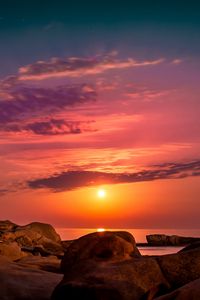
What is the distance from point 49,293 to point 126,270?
2.63 metres

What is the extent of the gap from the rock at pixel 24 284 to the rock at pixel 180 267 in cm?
343

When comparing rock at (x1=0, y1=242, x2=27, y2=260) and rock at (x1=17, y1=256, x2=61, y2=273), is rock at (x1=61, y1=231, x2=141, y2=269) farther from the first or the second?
rock at (x1=0, y1=242, x2=27, y2=260)

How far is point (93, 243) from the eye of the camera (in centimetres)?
A: 1825

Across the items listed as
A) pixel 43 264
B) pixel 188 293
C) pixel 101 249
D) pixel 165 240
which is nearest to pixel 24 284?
pixel 101 249

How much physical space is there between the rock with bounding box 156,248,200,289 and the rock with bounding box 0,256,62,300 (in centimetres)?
343

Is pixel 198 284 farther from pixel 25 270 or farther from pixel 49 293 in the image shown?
pixel 25 270

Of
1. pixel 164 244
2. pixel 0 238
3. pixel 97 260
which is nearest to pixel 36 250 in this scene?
pixel 0 238

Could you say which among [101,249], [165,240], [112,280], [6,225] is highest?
[6,225]

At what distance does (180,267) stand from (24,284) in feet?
14.9

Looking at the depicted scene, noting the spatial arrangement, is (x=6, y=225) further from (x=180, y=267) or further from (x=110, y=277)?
(x=110, y=277)

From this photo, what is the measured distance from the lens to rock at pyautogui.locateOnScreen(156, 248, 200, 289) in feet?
49.2

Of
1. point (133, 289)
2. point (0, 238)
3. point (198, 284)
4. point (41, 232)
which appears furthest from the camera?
point (41, 232)

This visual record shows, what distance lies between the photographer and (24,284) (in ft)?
51.6

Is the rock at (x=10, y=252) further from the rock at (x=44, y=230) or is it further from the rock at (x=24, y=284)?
the rock at (x=44, y=230)
